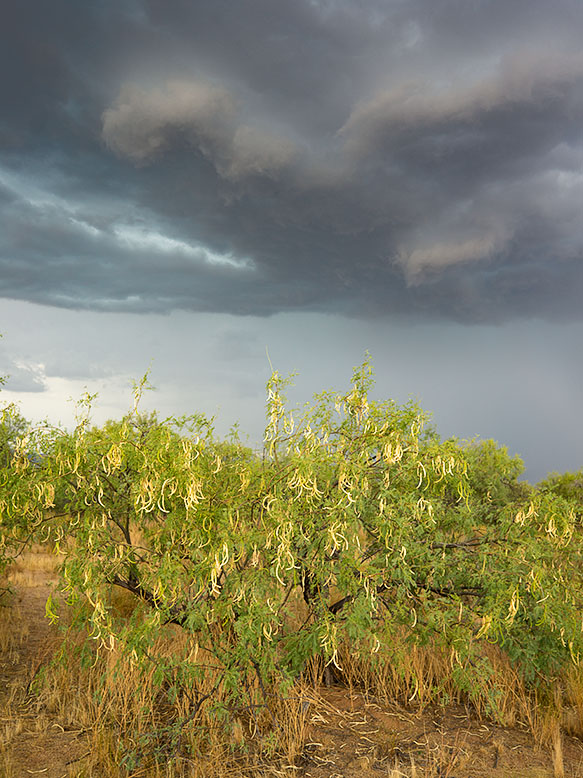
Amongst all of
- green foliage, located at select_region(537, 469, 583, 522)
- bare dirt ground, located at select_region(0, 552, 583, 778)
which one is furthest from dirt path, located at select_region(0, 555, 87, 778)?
green foliage, located at select_region(537, 469, 583, 522)

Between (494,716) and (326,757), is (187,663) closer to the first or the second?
(326,757)

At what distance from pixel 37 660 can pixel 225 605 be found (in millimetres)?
3662

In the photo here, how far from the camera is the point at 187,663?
4727 mm

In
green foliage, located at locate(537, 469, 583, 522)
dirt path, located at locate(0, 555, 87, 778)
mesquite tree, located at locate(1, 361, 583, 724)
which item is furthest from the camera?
green foliage, located at locate(537, 469, 583, 522)

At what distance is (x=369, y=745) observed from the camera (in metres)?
5.09

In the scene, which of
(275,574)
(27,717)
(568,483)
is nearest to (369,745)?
(275,574)

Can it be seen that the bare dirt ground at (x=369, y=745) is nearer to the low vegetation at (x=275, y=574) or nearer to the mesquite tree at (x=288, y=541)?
the low vegetation at (x=275, y=574)

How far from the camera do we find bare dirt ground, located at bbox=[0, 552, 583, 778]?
471cm

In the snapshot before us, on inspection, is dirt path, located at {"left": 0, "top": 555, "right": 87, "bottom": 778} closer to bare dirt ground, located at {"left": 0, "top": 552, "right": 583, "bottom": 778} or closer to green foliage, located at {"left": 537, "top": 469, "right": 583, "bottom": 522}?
bare dirt ground, located at {"left": 0, "top": 552, "right": 583, "bottom": 778}

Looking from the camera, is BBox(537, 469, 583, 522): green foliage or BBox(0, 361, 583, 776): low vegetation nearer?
BBox(0, 361, 583, 776): low vegetation

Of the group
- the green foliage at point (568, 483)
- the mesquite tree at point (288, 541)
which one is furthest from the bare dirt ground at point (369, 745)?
the green foliage at point (568, 483)

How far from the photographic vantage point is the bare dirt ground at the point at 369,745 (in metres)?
4.71

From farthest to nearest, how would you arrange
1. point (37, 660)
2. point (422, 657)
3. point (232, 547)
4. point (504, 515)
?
point (37, 660), point (422, 657), point (504, 515), point (232, 547)

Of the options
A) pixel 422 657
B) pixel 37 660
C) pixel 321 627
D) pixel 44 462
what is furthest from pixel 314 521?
pixel 37 660
